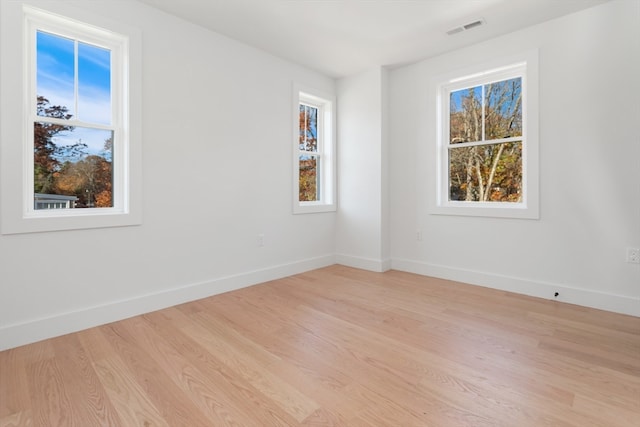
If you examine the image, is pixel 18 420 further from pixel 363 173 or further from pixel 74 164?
pixel 363 173

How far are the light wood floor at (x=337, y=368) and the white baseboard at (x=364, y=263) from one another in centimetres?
118

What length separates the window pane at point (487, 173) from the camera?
329 cm

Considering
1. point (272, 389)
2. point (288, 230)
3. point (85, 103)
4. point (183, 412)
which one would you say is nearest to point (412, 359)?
point (272, 389)

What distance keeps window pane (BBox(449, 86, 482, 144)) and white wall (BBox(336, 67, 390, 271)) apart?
802mm

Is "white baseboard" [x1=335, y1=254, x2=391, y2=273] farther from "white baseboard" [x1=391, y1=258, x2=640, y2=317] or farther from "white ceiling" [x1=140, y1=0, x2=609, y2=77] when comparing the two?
"white ceiling" [x1=140, y1=0, x2=609, y2=77]

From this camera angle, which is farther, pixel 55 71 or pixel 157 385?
pixel 55 71

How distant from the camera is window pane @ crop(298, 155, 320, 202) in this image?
423cm

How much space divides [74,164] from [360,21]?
272cm

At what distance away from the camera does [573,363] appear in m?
1.86

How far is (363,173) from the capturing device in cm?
419

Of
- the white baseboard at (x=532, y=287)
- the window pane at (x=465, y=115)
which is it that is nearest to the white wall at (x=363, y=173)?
the white baseboard at (x=532, y=287)

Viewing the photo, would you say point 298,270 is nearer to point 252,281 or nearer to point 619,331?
point 252,281

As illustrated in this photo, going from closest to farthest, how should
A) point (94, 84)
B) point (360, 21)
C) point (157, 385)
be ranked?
point (157, 385)
point (94, 84)
point (360, 21)

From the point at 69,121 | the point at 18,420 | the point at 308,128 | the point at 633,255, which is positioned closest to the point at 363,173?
the point at 308,128
